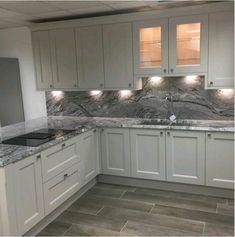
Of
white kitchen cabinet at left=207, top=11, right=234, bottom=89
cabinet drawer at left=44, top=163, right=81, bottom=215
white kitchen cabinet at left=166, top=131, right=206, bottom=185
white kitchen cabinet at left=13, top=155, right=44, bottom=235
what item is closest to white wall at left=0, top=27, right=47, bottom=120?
cabinet drawer at left=44, top=163, right=81, bottom=215

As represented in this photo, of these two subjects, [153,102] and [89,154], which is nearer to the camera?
[89,154]

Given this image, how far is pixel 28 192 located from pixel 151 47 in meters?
2.32

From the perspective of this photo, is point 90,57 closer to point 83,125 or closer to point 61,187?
point 83,125

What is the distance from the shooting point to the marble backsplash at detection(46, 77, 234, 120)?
381 centimetres

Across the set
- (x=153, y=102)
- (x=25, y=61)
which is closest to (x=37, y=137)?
(x=153, y=102)

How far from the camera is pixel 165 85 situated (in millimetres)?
4008

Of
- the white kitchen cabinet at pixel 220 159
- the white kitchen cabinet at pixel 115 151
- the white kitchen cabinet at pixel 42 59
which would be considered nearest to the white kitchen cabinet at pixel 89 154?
the white kitchen cabinet at pixel 115 151

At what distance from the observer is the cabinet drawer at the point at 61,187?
294 cm

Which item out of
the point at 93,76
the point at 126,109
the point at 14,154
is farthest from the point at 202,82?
the point at 14,154

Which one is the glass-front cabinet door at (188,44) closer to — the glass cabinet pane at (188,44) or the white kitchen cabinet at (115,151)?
the glass cabinet pane at (188,44)

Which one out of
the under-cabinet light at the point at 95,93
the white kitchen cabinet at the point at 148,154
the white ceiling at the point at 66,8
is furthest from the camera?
the under-cabinet light at the point at 95,93

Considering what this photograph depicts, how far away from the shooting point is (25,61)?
15.3 ft

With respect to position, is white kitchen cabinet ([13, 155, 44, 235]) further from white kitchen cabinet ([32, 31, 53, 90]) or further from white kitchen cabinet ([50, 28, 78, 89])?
white kitchen cabinet ([32, 31, 53, 90])

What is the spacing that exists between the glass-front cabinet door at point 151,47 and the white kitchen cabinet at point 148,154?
32.1 inches
